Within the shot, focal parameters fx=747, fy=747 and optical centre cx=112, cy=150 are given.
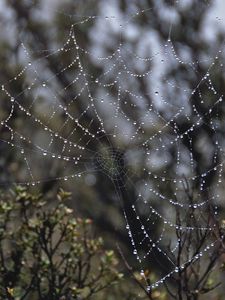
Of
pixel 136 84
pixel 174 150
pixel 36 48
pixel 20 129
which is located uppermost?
pixel 36 48

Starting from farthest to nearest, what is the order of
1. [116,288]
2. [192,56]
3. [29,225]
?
[192,56] → [116,288] → [29,225]

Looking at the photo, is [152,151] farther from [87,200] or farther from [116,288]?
[87,200]

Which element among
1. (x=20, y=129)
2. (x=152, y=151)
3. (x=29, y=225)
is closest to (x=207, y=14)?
(x=152, y=151)

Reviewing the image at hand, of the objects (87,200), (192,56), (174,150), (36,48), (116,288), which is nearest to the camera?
(116,288)

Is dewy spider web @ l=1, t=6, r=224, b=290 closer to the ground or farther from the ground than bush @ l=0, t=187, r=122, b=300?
farther from the ground

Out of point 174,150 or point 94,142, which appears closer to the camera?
point 174,150

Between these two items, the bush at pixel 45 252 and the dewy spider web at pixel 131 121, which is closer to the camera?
the bush at pixel 45 252

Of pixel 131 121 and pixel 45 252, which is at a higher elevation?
pixel 131 121

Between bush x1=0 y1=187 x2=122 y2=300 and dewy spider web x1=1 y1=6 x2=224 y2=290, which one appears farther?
dewy spider web x1=1 y1=6 x2=224 y2=290

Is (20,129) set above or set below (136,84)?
above

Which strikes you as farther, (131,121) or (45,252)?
(131,121)

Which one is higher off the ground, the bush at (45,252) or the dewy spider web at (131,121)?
the dewy spider web at (131,121)
